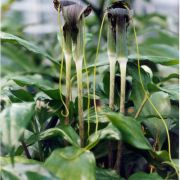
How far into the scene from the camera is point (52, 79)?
3.72 feet

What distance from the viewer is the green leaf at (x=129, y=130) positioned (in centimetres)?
44

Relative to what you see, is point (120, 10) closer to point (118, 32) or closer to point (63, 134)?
Result: point (118, 32)

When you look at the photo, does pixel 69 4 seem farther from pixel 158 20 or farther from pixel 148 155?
pixel 158 20

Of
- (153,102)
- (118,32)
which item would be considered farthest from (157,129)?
(118,32)

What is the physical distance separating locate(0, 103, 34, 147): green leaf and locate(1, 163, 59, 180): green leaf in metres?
0.04

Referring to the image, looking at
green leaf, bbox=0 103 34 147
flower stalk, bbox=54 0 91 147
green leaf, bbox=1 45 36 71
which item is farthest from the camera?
green leaf, bbox=1 45 36 71

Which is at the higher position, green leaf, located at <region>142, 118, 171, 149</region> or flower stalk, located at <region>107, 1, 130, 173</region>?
flower stalk, located at <region>107, 1, 130, 173</region>

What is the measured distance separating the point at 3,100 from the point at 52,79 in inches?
24.9

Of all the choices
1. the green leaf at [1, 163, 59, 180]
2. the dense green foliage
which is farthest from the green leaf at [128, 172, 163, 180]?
the green leaf at [1, 163, 59, 180]

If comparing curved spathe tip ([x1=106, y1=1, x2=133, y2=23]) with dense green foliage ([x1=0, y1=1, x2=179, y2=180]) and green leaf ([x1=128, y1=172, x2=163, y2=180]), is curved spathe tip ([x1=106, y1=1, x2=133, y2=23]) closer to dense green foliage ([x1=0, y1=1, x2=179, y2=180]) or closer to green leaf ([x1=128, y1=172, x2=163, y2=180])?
dense green foliage ([x1=0, y1=1, x2=179, y2=180])

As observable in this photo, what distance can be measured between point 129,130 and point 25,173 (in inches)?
4.7

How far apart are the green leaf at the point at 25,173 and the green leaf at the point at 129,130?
86 millimetres

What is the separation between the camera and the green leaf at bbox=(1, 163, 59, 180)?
1.36 feet

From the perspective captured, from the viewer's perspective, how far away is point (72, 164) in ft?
1.43
